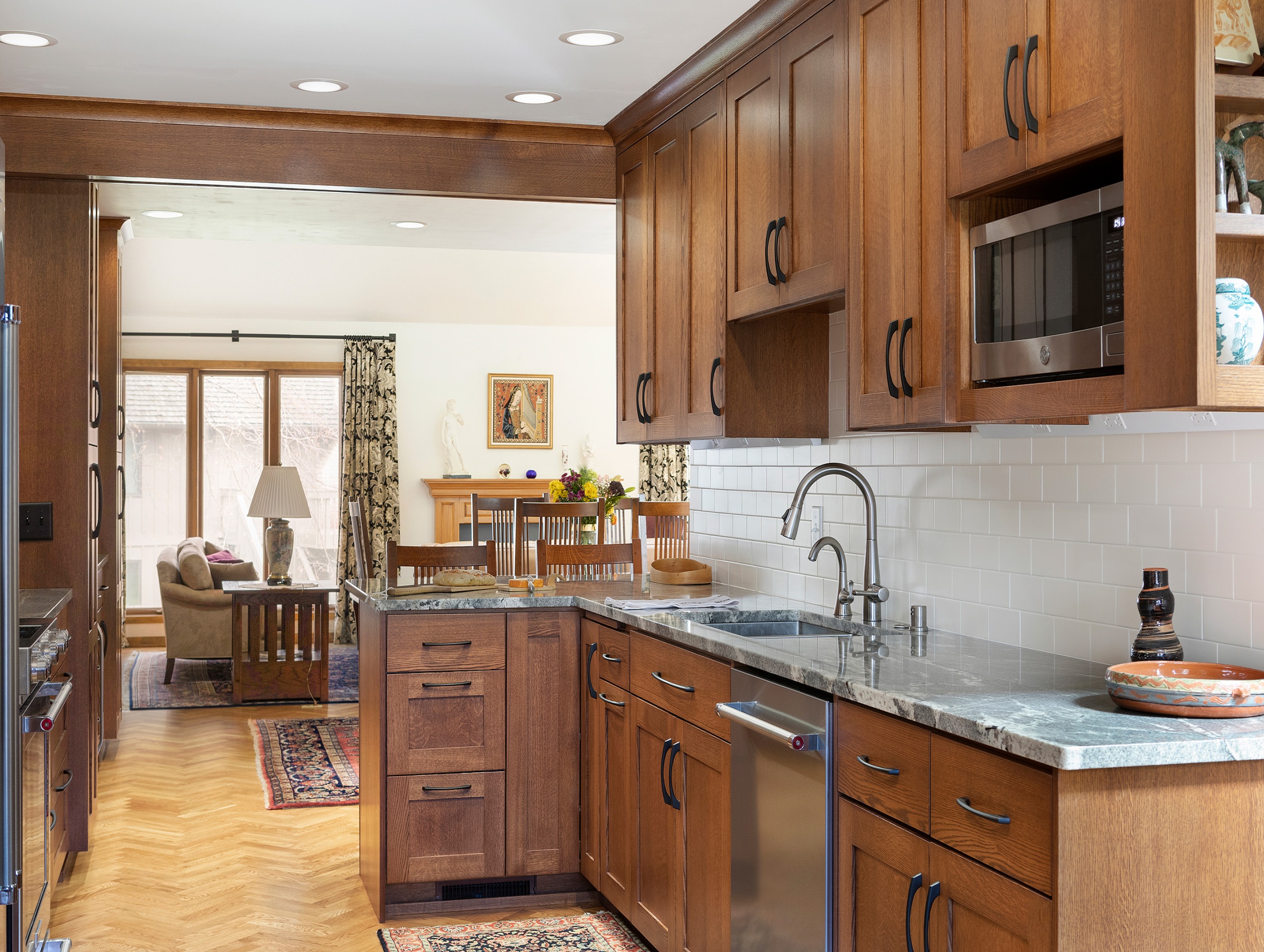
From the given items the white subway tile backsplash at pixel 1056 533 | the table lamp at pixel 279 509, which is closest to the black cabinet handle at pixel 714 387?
the white subway tile backsplash at pixel 1056 533

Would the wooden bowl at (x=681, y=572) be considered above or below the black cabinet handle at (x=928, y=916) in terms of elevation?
above

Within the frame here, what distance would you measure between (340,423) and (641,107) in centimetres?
632

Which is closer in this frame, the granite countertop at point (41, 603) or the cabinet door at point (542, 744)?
the granite countertop at point (41, 603)

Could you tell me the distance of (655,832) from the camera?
3072mm

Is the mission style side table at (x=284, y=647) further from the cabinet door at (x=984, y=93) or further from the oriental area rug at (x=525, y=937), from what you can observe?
the cabinet door at (x=984, y=93)

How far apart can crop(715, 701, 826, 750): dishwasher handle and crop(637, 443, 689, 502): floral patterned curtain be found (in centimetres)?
807

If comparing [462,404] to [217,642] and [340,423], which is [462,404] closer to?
[340,423]

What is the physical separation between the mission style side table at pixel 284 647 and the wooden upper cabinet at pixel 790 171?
4.30m

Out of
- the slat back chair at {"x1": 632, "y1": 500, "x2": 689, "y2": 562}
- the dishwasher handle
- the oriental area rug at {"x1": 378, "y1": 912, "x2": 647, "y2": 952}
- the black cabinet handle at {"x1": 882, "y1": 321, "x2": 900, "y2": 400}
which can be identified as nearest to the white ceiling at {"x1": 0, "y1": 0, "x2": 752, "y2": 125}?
the black cabinet handle at {"x1": 882, "y1": 321, "x2": 900, "y2": 400}

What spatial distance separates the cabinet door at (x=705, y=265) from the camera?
134 inches

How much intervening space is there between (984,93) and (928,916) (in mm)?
1452

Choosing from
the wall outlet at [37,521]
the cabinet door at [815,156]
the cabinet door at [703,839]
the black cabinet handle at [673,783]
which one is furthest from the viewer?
the wall outlet at [37,521]

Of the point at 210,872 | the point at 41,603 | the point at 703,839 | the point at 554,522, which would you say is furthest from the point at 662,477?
the point at 703,839

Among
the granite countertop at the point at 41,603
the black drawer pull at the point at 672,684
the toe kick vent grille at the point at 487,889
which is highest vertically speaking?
the granite countertop at the point at 41,603
